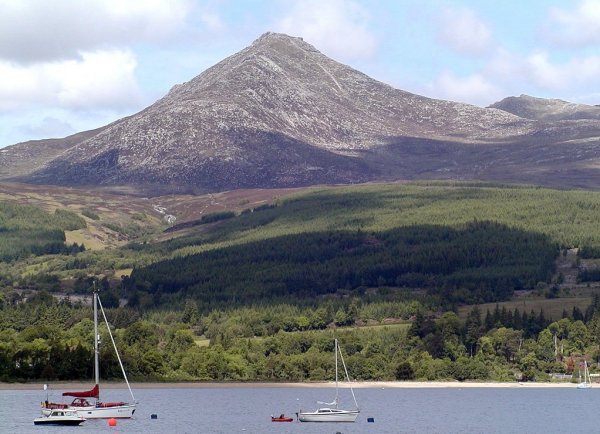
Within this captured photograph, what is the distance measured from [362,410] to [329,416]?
16.7m

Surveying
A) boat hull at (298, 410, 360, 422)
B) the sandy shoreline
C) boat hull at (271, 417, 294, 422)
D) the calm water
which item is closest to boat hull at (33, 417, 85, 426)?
the calm water

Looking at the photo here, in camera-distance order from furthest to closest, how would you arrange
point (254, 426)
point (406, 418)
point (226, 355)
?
point (226, 355) → point (406, 418) → point (254, 426)

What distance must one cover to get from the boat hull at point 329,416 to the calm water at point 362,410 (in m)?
0.75

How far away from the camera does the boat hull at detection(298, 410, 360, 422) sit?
13612 cm

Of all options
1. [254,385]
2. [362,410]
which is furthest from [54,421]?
[254,385]

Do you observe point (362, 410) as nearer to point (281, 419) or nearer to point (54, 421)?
point (281, 419)

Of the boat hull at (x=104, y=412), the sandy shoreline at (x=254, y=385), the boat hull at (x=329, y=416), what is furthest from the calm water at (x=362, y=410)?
the boat hull at (x=104, y=412)

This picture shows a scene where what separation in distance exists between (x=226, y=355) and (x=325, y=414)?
195 ft

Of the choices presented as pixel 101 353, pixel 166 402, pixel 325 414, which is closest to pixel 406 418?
pixel 325 414

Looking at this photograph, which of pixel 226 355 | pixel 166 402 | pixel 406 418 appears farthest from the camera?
pixel 226 355

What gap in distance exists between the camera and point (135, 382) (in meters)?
177

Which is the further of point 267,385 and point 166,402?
point 267,385

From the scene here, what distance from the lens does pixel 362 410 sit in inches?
6058

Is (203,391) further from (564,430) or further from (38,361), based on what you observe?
(564,430)
